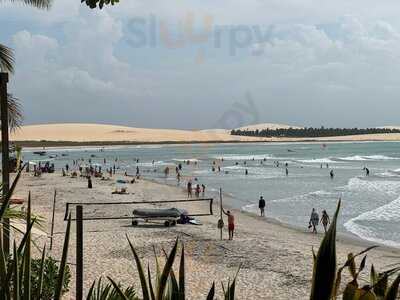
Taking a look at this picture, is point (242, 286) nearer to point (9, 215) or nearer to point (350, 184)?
point (9, 215)

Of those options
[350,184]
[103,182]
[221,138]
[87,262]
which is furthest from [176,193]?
[221,138]

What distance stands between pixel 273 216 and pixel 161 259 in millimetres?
13374

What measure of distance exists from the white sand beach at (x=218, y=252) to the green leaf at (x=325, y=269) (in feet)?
21.4

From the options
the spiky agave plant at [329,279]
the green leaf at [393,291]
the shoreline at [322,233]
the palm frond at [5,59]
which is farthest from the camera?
the shoreline at [322,233]

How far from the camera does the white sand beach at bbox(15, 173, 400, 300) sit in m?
12.1

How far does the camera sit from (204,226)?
2153 cm

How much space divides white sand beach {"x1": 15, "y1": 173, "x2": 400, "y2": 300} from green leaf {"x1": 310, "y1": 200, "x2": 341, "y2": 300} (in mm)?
6509

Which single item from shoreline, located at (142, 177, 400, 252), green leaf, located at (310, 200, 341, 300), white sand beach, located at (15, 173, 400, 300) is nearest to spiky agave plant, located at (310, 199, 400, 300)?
green leaf, located at (310, 200, 341, 300)

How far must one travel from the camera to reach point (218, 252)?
52.0 feet

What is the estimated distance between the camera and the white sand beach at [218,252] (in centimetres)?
1209

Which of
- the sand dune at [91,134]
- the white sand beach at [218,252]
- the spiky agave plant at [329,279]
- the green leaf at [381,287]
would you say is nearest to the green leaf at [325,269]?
the spiky agave plant at [329,279]

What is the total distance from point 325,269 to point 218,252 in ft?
47.9

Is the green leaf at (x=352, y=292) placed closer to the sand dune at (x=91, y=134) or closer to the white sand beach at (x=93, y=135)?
the white sand beach at (x=93, y=135)

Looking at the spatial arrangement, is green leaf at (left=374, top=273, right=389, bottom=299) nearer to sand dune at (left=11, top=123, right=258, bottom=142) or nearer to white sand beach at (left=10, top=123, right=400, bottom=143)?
white sand beach at (left=10, top=123, right=400, bottom=143)
